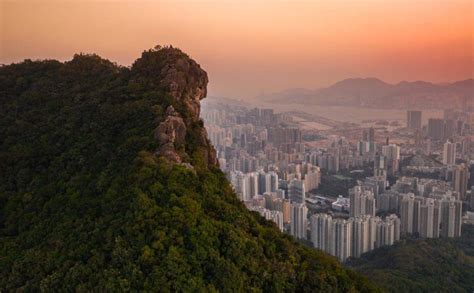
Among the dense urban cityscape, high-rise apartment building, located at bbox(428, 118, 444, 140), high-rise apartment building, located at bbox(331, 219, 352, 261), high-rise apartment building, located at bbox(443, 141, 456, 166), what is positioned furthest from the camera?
high-rise apartment building, located at bbox(428, 118, 444, 140)

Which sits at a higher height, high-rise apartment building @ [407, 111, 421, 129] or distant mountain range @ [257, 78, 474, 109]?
distant mountain range @ [257, 78, 474, 109]

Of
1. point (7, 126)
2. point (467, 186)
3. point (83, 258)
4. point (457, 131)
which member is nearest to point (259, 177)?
point (467, 186)

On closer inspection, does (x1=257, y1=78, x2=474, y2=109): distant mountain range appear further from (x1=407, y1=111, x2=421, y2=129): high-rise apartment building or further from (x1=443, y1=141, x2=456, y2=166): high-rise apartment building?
(x1=443, y1=141, x2=456, y2=166): high-rise apartment building

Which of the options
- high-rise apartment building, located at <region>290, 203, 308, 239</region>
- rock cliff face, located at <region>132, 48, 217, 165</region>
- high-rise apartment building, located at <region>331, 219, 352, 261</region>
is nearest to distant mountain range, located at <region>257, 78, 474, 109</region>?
high-rise apartment building, located at <region>290, 203, 308, 239</region>

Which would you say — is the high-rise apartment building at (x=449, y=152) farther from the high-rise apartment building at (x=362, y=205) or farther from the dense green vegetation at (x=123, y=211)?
the dense green vegetation at (x=123, y=211)

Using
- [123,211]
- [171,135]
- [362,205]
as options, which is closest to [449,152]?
[362,205]

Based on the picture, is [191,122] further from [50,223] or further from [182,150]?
[50,223]
